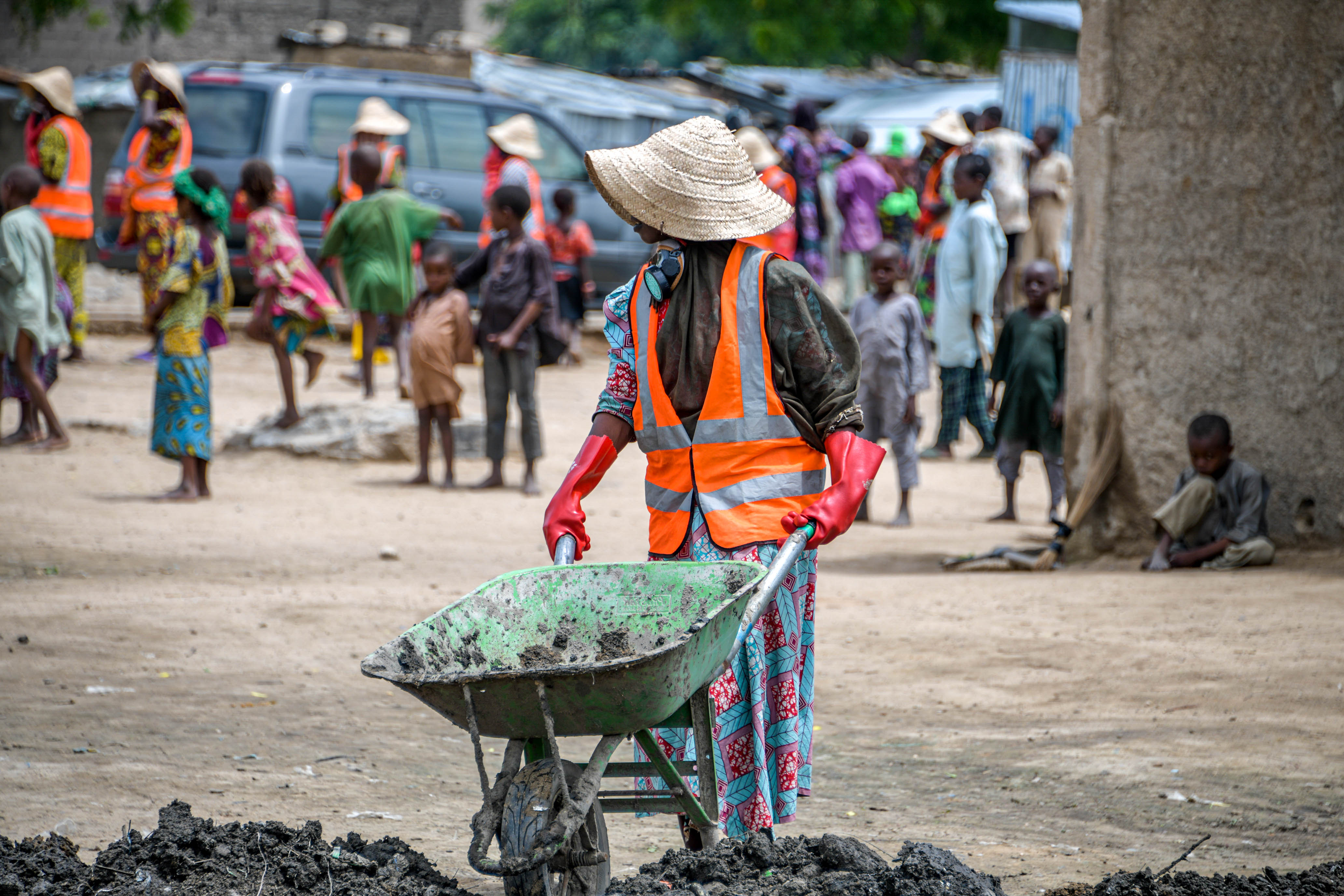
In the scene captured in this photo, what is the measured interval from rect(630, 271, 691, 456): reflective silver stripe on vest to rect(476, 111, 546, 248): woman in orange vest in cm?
718

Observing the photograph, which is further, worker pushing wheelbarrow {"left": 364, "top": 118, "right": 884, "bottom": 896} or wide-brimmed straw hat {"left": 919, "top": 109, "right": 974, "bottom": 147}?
wide-brimmed straw hat {"left": 919, "top": 109, "right": 974, "bottom": 147}

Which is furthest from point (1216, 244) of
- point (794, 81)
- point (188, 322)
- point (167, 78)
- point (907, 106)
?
point (794, 81)

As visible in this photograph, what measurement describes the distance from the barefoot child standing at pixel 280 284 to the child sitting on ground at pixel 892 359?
3.86 metres

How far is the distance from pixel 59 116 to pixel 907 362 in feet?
21.1

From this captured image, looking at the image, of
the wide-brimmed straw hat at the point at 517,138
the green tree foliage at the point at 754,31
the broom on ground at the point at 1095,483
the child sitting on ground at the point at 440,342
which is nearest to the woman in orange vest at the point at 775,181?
the wide-brimmed straw hat at the point at 517,138

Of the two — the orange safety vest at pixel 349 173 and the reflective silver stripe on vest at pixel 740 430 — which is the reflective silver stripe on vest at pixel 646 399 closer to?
the reflective silver stripe on vest at pixel 740 430

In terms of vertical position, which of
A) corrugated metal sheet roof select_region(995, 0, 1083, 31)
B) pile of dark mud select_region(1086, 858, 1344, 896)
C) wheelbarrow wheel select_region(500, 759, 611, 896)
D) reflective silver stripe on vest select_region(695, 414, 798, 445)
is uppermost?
corrugated metal sheet roof select_region(995, 0, 1083, 31)

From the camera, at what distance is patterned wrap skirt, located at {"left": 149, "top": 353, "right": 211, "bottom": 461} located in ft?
24.7

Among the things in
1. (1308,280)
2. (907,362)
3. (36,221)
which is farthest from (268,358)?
(1308,280)

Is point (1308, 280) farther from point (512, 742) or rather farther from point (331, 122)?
point (331, 122)

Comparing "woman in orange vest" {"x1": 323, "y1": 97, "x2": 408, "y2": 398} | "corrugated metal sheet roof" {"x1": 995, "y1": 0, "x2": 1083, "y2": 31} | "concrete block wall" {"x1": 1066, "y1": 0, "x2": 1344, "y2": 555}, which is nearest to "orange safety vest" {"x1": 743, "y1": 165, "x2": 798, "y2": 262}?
"woman in orange vest" {"x1": 323, "y1": 97, "x2": 408, "y2": 398}

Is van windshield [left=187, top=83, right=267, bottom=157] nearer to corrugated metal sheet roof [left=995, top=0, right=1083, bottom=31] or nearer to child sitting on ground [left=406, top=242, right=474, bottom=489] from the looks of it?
child sitting on ground [left=406, top=242, right=474, bottom=489]

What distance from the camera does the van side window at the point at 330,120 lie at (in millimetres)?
12375

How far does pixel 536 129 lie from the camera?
13.5m
